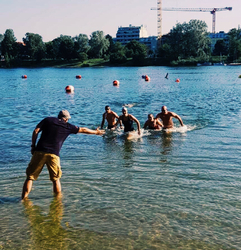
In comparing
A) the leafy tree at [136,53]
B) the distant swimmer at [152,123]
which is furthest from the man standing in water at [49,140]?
the leafy tree at [136,53]

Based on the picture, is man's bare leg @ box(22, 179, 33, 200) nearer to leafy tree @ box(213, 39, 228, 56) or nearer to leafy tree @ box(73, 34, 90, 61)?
leafy tree @ box(73, 34, 90, 61)

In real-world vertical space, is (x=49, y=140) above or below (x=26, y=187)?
above

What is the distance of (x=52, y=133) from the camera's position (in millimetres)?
7633

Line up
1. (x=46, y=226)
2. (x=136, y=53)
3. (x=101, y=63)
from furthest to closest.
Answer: (x=101, y=63), (x=136, y=53), (x=46, y=226)

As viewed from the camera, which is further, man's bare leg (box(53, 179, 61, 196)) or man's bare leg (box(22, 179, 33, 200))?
man's bare leg (box(53, 179, 61, 196))

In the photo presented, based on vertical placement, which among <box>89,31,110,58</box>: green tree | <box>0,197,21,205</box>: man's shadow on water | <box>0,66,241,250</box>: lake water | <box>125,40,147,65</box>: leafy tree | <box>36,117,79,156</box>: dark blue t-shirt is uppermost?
<box>89,31,110,58</box>: green tree

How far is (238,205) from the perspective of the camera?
7.82 metres

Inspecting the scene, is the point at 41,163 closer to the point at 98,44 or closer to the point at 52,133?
the point at 52,133

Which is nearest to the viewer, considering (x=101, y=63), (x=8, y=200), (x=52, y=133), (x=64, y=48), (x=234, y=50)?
(x=52, y=133)

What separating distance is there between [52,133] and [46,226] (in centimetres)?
199

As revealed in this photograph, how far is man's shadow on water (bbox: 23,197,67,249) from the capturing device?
6.39 meters

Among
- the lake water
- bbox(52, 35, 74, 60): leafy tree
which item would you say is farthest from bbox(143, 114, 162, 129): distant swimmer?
bbox(52, 35, 74, 60): leafy tree

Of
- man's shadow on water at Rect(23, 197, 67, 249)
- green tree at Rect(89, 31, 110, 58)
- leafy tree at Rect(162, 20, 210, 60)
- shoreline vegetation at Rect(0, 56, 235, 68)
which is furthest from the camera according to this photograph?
green tree at Rect(89, 31, 110, 58)

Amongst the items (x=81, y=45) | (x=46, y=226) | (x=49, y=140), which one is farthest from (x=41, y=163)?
(x=81, y=45)
